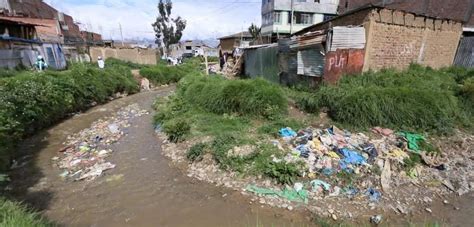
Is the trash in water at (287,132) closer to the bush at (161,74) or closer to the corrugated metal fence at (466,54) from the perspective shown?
the corrugated metal fence at (466,54)

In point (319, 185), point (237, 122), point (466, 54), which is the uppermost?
point (466, 54)

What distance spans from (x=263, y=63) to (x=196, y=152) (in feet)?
26.7

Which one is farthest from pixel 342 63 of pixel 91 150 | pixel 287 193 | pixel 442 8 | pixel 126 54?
pixel 126 54

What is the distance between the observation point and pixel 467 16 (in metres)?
15.2

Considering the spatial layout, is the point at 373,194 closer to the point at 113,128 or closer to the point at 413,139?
the point at 413,139

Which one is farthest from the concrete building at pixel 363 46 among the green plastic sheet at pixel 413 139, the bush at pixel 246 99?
the green plastic sheet at pixel 413 139

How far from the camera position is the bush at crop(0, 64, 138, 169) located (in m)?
6.19

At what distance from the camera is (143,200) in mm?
4652

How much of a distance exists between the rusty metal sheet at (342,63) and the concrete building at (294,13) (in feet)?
72.4

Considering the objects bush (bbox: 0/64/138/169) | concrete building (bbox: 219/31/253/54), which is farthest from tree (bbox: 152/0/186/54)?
bush (bbox: 0/64/138/169)

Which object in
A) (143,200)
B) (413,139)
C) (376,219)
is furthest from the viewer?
(413,139)

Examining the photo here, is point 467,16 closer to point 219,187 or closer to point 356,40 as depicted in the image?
point 356,40

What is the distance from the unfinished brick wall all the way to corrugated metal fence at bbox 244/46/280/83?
414 cm

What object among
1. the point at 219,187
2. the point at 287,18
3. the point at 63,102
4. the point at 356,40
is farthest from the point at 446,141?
the point at 287,18
